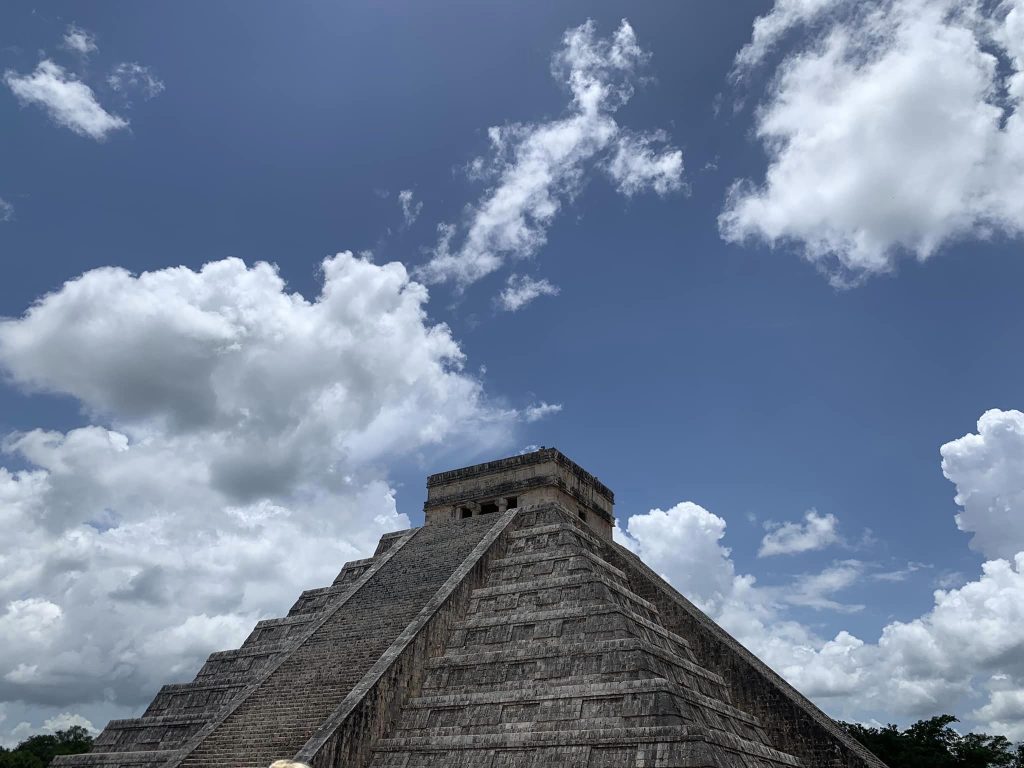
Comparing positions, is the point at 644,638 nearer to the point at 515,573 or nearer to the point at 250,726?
the point at 515,573

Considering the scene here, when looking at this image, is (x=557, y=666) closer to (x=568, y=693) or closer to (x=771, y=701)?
(x=568, y=693)

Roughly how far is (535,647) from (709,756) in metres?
3.64

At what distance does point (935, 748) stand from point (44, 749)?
167ft

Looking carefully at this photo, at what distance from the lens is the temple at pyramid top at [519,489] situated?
65.8 ft

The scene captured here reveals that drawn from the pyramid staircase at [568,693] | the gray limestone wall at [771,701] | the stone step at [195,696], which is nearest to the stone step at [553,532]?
the pyramid staircase at [568,693]

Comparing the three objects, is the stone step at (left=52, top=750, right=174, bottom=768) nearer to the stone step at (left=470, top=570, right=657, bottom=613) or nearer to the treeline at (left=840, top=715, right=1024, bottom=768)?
the stone step at (left=470, top=570, right=657, bottom=613)

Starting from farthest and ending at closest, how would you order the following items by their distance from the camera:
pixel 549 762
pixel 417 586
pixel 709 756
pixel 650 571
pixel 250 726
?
1. pixel 650 571
2. pixel 417 586
3. pixel 250 726
4. pixel 549 762
5. pixel 709 756

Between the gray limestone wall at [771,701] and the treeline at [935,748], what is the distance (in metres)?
11.0

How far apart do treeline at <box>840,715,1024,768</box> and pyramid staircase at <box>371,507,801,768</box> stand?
13504mm

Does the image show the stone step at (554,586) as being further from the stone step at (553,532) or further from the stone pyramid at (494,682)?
the stone step at (553,532)

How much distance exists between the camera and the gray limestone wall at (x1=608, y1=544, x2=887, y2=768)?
13273mm

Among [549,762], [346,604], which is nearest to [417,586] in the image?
[346,604]

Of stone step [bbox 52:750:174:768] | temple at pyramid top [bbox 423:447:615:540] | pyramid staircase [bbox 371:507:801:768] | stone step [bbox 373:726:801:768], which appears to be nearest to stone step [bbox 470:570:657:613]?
pyramid staircase [bbox 371:507:801:768]

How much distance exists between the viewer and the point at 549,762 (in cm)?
1073
